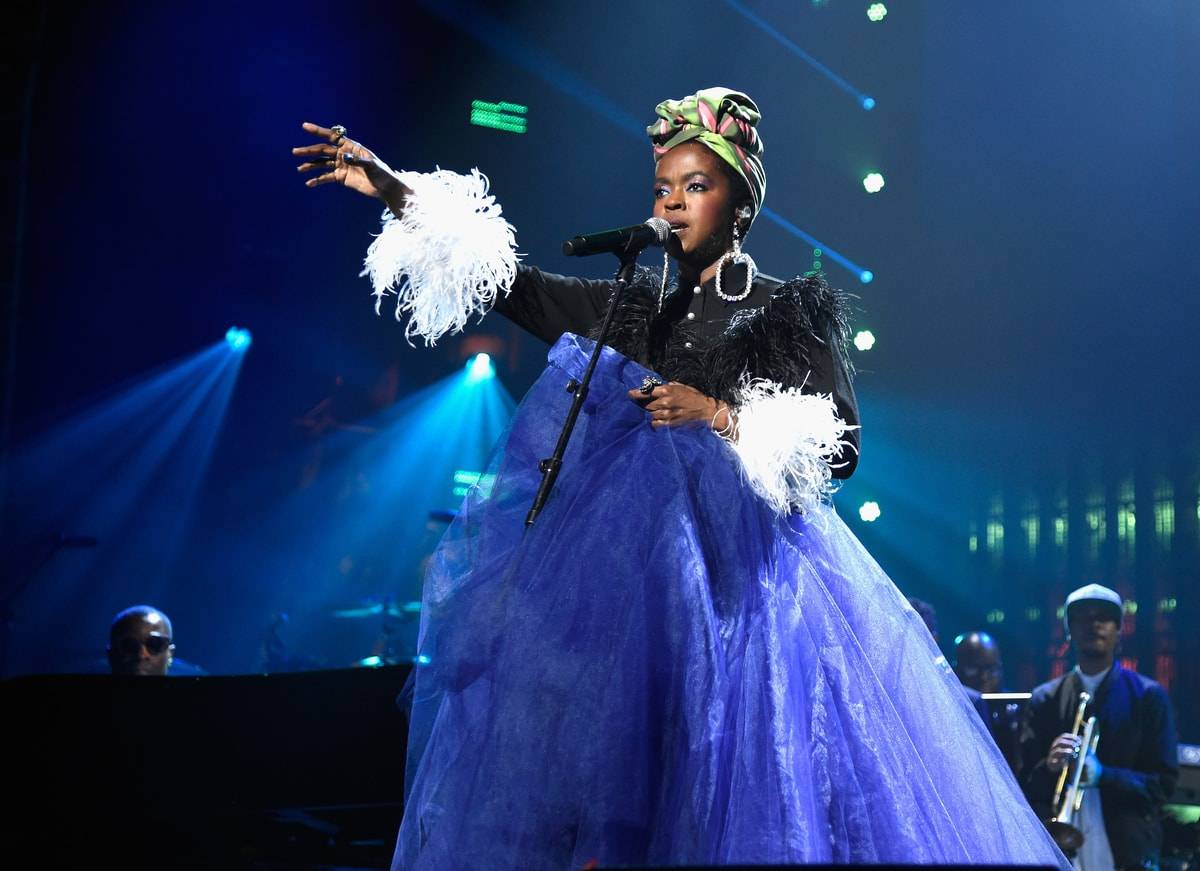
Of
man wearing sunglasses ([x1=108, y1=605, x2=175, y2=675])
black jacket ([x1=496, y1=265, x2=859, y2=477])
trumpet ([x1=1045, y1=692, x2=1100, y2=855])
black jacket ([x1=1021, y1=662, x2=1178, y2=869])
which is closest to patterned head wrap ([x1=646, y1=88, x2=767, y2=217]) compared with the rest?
black jacket ([x1=496, y1=265, x2=859, y2=477])

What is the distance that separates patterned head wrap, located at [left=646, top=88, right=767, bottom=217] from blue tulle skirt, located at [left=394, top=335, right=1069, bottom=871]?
2.13 feet

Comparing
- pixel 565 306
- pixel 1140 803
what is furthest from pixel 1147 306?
pixel 565 306

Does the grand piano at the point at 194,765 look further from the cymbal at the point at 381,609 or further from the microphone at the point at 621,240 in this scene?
the cymbal at the point at 381,609

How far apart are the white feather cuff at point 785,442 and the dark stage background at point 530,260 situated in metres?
4.84

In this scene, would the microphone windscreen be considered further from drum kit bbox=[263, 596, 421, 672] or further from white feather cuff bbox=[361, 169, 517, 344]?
drum kit bbox=[263, 596, 421, 672]

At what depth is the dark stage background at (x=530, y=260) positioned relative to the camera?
6.41 m

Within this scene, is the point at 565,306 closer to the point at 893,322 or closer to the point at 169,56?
the point at 893,322

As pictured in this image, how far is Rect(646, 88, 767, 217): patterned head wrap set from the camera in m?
2.63

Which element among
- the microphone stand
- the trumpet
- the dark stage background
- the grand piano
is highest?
the dark stage background

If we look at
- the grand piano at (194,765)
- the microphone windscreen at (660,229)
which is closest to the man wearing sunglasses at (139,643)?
the grand piano at (194,765)

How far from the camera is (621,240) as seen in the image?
2270 millimetres

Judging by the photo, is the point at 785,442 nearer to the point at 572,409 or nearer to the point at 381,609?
the point at 572,409

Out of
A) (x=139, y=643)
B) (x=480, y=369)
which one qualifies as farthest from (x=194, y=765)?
(x=480, y=369)

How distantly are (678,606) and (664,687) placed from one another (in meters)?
0.15
